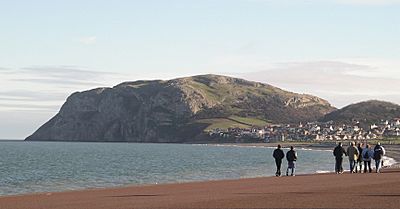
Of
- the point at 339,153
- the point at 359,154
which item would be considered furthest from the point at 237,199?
the point at 359,154

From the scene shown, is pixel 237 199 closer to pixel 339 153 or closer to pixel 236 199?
pixel 236 199

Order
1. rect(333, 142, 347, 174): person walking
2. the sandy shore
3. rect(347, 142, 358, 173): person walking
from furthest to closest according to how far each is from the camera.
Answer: rect(347, 142, 358, 173): person walking
rect(333, 142, 347, 174): person walking
the sandy shore

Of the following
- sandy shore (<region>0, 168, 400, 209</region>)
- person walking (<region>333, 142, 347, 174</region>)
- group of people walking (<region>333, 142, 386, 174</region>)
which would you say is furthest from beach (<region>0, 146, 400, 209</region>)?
group of people walking (<region>333, 142, 386, 174</region>)

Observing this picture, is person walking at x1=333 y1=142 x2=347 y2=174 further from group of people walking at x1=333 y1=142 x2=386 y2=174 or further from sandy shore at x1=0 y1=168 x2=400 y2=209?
sandy shore at x1=0 y1=168 x2=400 y2=209

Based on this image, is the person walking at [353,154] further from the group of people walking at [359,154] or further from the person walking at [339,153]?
the person walking at [339,153]

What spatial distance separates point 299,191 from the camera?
24.5 m

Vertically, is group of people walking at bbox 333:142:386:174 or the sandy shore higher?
group of people walking at bbox 333:142:386:174

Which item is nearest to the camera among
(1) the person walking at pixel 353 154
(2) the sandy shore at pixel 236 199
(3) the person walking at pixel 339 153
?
(2) the sandy shore at pixel 236 199

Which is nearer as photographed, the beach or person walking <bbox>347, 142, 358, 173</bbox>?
the beach

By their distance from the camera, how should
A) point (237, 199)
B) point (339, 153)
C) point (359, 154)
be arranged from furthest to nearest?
point (359, 154)
point (339, 153)
point (237, 199)

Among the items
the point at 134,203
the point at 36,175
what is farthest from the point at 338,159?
the point at 36,175

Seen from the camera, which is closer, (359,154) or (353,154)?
(353,154)

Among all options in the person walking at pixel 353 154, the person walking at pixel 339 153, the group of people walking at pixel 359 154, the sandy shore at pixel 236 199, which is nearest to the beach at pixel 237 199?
the sandy shore at pixel 236 199

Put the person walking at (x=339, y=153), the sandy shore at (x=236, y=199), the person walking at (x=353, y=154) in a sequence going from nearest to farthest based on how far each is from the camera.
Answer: the sandy shore at (x=236, y=199) → the person walking at (x=339, y=153) → the person walking at (x=353, y=154)
